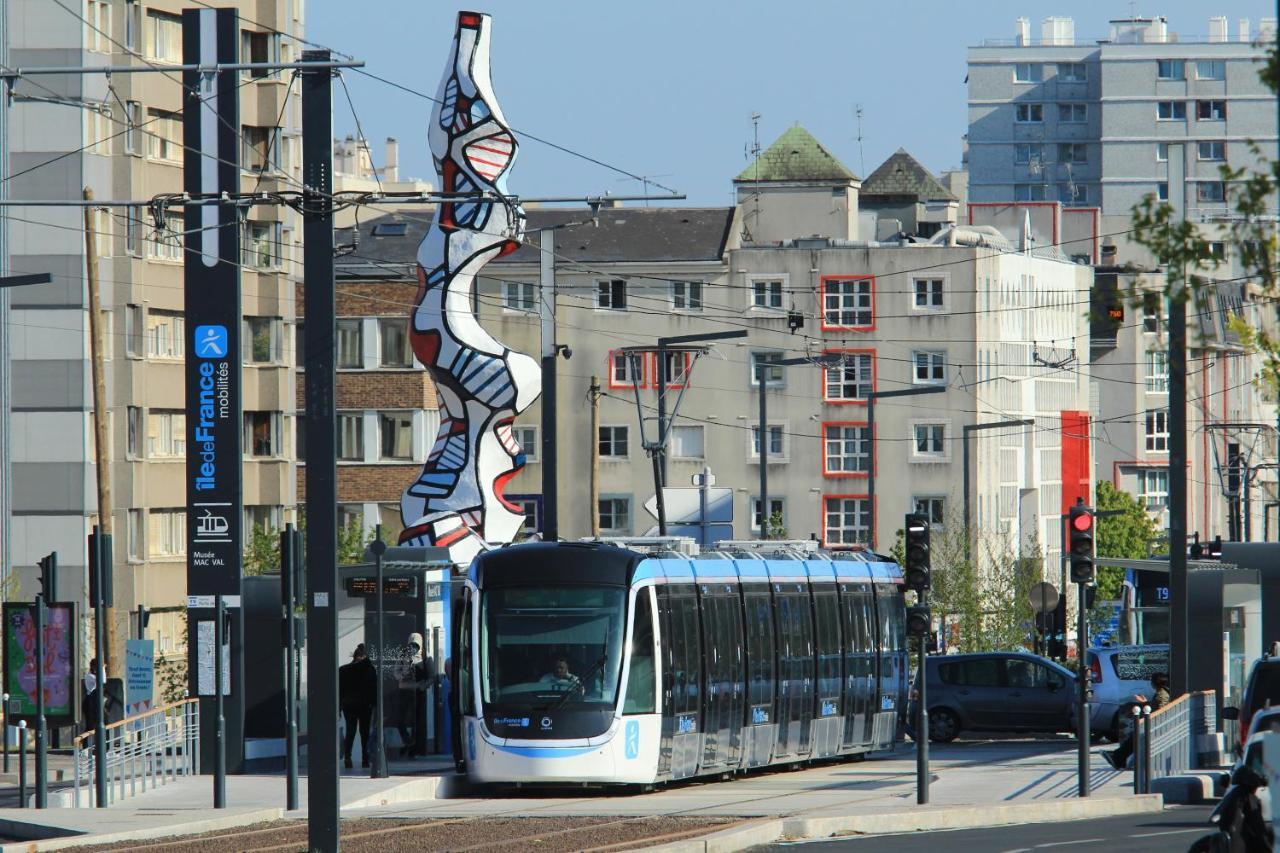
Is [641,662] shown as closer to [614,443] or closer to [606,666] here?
[606,666]

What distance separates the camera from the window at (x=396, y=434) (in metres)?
81.2

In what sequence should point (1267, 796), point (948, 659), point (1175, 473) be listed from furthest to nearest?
1. point (948, 659)
2. point (1175, 473)
3. point (1267, 796)

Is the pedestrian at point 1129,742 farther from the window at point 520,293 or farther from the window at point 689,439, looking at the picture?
the window at point 520,293

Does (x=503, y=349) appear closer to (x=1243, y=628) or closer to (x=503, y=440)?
(x=503, y=440)

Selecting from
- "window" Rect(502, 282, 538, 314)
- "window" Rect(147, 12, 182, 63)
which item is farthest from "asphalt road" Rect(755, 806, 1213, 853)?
"window" Rect(502, 282, 538, 314)

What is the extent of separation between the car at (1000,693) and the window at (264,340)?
3242 centimetres

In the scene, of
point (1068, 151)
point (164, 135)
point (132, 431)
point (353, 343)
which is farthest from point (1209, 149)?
point (132, 431)

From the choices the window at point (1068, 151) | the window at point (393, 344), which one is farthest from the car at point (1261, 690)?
the window at point (1068, 151)

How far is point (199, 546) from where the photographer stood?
2911 centimetres

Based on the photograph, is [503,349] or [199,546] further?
[503,349]

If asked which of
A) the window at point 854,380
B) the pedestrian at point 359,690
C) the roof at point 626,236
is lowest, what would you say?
the pedestrian at point 359,690

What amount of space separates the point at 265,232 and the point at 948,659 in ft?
107

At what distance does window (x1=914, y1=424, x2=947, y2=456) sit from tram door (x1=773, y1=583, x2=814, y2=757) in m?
68.1

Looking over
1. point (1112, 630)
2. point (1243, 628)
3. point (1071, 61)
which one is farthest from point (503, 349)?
point (1071, 61)
